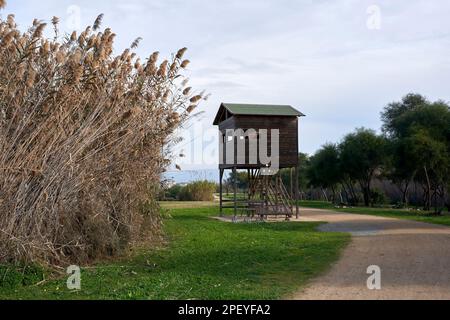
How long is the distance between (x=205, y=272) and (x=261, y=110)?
15762 millimetres

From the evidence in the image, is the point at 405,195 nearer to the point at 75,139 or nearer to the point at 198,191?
the point at 198,191

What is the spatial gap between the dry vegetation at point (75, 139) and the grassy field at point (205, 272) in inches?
31.5

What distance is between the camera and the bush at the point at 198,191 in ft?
154

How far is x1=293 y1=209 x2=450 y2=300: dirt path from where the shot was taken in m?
8.42

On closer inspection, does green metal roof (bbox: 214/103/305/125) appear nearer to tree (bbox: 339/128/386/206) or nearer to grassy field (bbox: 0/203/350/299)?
grassy field (bbox: 0/203/350/299)

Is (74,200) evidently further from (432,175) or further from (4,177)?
(432,175)

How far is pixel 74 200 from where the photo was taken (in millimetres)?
11000

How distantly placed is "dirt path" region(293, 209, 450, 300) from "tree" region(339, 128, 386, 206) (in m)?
23.2

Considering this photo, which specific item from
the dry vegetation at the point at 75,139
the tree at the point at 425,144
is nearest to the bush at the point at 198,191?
the tree at the point at 425,144

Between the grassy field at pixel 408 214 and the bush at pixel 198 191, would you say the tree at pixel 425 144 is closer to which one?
the grassy field at pixel 408 214

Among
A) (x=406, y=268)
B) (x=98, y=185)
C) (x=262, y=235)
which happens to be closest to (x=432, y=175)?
(x=262, y=235)

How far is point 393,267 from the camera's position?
11.1 metres

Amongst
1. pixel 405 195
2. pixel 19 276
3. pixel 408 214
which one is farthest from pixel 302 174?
pixel 19 276

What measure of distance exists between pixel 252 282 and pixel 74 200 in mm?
3918
